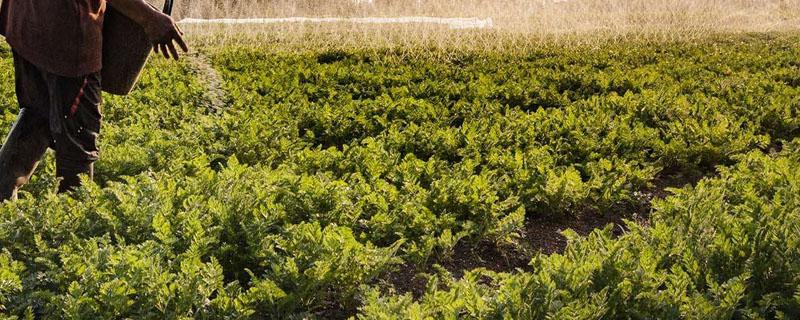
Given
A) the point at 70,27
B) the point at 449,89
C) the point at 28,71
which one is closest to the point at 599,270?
the point at 70,27

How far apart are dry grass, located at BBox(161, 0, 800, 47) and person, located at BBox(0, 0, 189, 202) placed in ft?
41.6

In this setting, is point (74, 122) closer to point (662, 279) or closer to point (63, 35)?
point (63, 35)

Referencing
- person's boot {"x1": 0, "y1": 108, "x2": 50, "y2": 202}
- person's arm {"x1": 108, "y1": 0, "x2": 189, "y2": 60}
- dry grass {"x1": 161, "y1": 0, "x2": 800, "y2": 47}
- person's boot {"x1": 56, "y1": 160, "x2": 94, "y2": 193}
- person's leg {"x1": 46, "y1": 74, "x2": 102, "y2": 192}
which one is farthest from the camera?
dry grass {"x1": 161, "y1": 0, "x2": 800, "y2": 47}

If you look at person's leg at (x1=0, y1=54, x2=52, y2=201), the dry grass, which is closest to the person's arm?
person's leg at (x1=0, y1=54, x2=52, y2=201)

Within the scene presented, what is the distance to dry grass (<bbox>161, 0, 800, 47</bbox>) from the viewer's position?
1870cm

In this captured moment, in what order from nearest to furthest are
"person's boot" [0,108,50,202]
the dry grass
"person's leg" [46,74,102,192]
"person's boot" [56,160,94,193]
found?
"person's leg" [46,74,102,192]
"person's boot" [0,108,50,202]
"person's boot" [56,160,94,193]
the dry grass

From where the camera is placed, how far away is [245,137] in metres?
6.47

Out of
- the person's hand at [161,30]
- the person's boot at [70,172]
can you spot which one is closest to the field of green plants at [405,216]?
the person's boot at [70,172]

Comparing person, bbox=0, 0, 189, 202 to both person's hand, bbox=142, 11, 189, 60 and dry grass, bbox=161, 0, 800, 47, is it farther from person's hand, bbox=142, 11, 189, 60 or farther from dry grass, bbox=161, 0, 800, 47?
dry grass, bbox=161, 0, 800, 47

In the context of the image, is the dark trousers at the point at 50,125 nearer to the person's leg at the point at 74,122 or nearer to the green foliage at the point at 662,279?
the person's leg at the point at 74,122

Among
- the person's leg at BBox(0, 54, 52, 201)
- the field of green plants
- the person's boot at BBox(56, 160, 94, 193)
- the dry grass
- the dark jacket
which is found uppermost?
the dark jacket

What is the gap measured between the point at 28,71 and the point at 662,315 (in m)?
3.66

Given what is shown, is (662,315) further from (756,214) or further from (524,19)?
(524,19)

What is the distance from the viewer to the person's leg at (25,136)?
437 cm
